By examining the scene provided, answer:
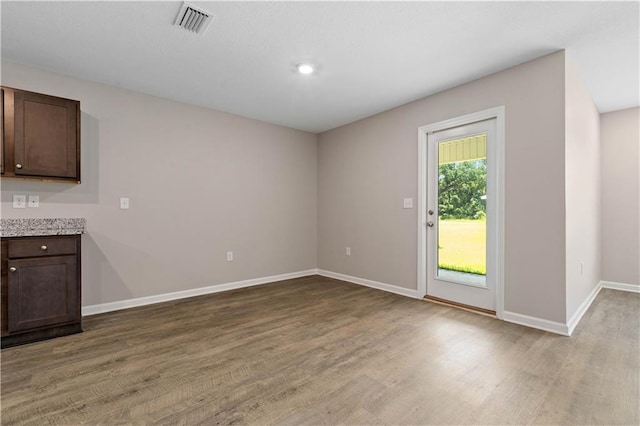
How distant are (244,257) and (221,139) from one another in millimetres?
1756

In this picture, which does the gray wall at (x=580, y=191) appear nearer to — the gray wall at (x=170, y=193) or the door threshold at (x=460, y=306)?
the door threshold at (x=460, y=306)

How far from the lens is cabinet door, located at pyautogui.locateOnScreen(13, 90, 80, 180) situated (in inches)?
103

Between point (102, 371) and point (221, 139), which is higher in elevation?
point (221, 139)

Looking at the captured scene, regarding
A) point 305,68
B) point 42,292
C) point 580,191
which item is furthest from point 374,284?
point 42,292

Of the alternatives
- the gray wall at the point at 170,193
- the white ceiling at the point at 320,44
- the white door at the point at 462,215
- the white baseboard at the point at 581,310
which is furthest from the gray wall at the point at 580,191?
the gray wall at the point at 170,193

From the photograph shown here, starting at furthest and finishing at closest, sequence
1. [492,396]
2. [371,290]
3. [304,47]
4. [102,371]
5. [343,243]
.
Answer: [343,243], [371,290], [304,47], [102,371], [492,396]

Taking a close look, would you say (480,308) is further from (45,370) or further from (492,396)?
(45,370)

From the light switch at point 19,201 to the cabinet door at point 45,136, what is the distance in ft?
1.15

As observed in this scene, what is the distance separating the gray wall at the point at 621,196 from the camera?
13.7ft

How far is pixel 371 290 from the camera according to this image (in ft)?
13.8

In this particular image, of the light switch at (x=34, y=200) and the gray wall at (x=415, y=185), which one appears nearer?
the gray wall at (x=415, y=185)

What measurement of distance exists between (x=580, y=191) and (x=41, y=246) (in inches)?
206

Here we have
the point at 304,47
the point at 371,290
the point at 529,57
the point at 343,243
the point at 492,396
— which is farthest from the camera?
the point at 343,243

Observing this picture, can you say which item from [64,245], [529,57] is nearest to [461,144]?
[529,57]
